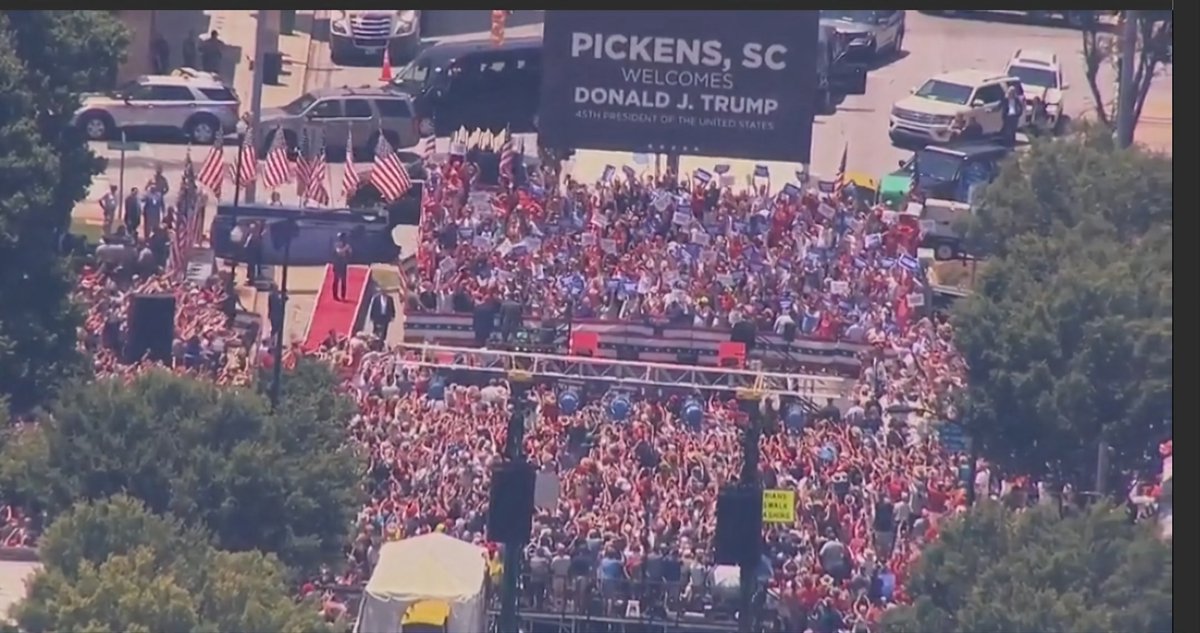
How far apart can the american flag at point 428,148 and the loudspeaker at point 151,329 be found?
4.27 metres

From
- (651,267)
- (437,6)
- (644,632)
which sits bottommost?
(644,632)

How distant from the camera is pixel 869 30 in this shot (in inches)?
2078

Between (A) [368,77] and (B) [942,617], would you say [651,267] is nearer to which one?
(A) [368,77]

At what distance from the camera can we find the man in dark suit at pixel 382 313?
49.6 meters

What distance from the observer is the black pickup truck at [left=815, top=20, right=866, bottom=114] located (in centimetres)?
5225

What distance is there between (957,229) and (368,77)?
823 cm

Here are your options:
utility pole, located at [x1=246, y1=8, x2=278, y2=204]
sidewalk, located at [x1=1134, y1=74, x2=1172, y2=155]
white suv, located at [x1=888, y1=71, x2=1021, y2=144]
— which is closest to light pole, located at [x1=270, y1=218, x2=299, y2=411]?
utility pole, located at [x1=246, y1=8, x2=278, y2=204]

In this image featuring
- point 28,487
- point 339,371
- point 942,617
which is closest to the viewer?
point 942,617

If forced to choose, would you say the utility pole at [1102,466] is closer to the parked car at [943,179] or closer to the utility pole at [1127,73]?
the parked car at [943,179]

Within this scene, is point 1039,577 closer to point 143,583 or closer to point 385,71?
point 143,583

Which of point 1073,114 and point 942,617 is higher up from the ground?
point 1073,114

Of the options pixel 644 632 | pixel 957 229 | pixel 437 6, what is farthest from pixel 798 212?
pixel 644 632

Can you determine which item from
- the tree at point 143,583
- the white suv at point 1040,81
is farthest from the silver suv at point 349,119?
the tree at point 143,583

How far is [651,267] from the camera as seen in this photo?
4972cm
